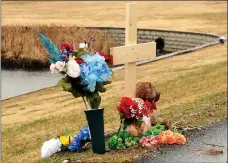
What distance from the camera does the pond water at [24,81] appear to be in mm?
16844

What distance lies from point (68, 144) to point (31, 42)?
17728 millimetres

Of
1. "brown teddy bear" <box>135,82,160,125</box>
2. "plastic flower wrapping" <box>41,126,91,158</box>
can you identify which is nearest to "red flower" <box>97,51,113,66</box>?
"brown teddy bear" <box>135,82,160,125</box>

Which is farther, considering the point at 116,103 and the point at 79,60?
the point at 116,103

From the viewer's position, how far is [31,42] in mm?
23531

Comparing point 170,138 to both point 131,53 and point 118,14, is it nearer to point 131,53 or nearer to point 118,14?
point 131,53

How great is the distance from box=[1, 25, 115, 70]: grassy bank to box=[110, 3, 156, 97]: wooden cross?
16035 mm

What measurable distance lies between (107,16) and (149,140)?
25.1 m

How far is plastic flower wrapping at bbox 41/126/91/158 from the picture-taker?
19.7 ft

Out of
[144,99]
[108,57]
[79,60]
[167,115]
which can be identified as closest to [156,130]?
[144,99]

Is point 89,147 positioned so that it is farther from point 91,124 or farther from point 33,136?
point 33,136

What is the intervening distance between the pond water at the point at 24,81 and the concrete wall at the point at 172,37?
459 cm

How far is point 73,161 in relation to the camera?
559cm

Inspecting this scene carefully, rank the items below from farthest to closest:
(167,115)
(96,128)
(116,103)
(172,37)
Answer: (172,37), (116,103), (167,115), (96,128)

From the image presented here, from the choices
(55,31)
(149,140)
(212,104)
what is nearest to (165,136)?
(149,140)
